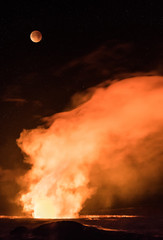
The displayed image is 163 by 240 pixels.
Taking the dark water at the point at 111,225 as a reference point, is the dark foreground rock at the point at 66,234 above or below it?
below

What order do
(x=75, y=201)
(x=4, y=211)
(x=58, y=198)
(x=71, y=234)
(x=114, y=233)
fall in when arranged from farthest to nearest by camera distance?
(x=4, y=211)
(x=75, y=201)
(x=58, y=198)
(x=114, y=233)
(x=71, y=234)

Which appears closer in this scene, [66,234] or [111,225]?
[66,234]

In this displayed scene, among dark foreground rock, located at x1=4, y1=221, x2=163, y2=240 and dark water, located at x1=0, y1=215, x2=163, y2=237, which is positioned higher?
dark water, located at x1=0, y1=215, x2=163, y2=237

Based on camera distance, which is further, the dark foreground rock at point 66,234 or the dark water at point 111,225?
the dark water at point 111,225

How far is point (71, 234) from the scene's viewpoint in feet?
103

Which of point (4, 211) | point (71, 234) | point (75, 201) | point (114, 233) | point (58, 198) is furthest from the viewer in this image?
point (4, 211)

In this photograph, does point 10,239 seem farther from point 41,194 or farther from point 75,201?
point 75,201

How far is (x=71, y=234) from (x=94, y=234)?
8.05 ft

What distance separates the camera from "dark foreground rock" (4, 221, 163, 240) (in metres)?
31.2

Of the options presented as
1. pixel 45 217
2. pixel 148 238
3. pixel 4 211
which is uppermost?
pixel 4 211

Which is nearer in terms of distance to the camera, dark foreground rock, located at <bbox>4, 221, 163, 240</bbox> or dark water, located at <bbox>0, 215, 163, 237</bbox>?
dark foreground rock, located at <bbox>4, 221, 163, 240</bbox>

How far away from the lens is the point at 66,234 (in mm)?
31641

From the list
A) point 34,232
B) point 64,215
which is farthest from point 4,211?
point 34,232

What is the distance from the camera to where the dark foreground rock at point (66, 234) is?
31172 mm
